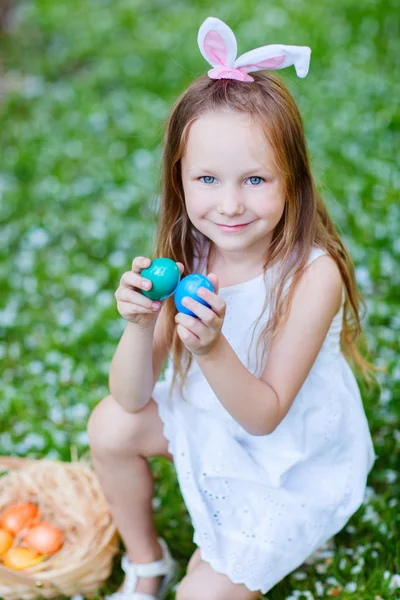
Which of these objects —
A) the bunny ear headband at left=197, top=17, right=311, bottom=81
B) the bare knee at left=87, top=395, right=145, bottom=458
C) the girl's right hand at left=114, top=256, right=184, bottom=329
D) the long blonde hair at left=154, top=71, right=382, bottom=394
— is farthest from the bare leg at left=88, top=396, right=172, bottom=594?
the bunny ear headband at left=197, top=17, right=311, bottom=81

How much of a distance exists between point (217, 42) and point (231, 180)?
29cm

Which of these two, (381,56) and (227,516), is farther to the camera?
(381,56)

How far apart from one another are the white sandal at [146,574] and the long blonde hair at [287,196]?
0.49 meters

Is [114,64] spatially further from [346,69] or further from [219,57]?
[219,57]

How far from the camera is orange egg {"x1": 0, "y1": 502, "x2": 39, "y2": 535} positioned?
2.21m

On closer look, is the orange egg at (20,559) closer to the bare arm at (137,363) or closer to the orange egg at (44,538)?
the orange egg at (44,538)

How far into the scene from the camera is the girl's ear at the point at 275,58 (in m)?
1.64

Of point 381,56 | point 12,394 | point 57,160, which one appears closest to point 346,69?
point 381,56

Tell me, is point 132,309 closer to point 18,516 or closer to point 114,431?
point 114,431

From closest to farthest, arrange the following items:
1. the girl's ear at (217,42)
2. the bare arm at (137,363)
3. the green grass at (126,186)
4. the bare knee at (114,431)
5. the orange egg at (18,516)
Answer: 1. the girl's ear at (217,42)
2. the bare arm at (137,363)
3. the bare knee at (114,431)
4. the orange egg at (18,516)
5. the green grass at (126,186)

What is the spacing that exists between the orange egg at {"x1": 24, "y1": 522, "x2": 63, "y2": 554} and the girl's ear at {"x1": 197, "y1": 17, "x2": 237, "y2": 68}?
128 centimetres

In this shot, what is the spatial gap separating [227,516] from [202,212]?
28.2 inches

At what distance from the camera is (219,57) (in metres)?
1.71

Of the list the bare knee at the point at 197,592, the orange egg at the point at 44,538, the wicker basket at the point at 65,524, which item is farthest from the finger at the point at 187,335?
the orange egg at the point at 44,538
